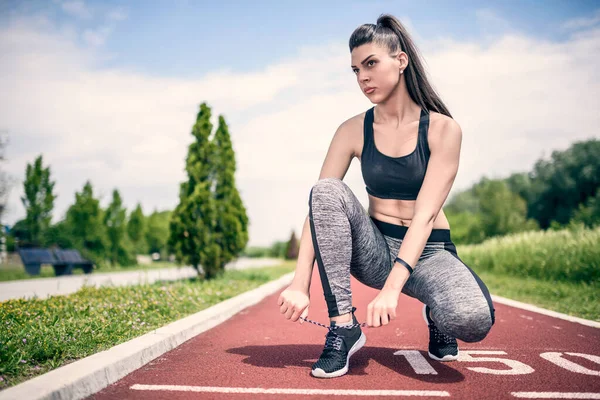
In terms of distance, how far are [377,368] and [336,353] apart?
505 mm

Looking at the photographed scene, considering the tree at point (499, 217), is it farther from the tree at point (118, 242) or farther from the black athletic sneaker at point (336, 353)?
the black athletic sneaker at point (336, 353)

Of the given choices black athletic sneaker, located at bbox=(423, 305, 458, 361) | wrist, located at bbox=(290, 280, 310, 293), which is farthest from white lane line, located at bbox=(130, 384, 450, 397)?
black athletic sneaker, located at bbox=(423, 305, 458, 361)

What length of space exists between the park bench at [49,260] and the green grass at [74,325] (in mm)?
11143

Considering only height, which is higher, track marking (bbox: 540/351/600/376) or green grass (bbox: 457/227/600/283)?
Result: green grass (bbox: 457/227/600/283)

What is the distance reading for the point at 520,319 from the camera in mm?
6297

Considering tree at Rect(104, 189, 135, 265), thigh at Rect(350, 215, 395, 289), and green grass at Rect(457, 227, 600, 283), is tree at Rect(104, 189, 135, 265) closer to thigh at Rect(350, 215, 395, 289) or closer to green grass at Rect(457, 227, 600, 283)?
green grass at Rect(457, 227, 600, 283)

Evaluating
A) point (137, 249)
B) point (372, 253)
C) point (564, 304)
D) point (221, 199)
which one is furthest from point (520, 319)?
point (137, 249)

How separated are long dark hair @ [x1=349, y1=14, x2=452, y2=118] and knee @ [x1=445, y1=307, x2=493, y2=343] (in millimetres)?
1407

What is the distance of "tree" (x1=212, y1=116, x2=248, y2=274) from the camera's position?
13.1 m

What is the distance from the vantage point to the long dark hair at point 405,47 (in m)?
3.38

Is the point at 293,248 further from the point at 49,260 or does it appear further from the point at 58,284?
the point at 58,284

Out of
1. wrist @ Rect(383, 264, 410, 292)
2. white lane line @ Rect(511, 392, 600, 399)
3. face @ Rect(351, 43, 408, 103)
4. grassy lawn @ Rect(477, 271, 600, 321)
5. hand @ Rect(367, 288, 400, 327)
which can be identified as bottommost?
grassy lawn @ Rect(477, 271, 600, 321)

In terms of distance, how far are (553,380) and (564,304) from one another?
5.41 meters

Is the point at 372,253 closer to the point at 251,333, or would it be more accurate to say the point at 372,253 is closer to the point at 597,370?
the point at 597,370
